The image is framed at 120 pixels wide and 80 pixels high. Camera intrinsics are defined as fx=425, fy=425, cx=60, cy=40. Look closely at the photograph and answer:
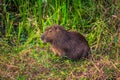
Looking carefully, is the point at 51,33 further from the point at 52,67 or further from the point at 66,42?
the point at 52,67

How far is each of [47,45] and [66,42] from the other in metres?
0.57

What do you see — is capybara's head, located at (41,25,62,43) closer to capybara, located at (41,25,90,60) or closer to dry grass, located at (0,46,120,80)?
capybara, located at (41,25,90,60)

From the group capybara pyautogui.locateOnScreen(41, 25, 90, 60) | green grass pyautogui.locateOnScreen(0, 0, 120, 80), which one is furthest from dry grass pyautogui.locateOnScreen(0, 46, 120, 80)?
capybara pyautogui.locateOnScreen(41, 25, 90, 60)

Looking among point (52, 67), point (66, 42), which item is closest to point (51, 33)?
point (66, 42)

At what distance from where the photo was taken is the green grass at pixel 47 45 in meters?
6.15

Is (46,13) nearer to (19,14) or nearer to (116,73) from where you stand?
(19,14)

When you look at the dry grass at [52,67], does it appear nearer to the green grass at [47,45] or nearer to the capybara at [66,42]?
the green grass at [47,45]

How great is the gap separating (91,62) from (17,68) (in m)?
1.11

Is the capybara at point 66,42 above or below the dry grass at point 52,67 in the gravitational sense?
above

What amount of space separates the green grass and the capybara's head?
0.31m

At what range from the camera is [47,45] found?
684 centimetres

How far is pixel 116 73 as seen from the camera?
6.07m

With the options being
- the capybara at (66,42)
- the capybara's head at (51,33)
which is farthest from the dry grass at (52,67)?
the capybara's head at (51,33)

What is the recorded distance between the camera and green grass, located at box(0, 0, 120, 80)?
20.2 feet
